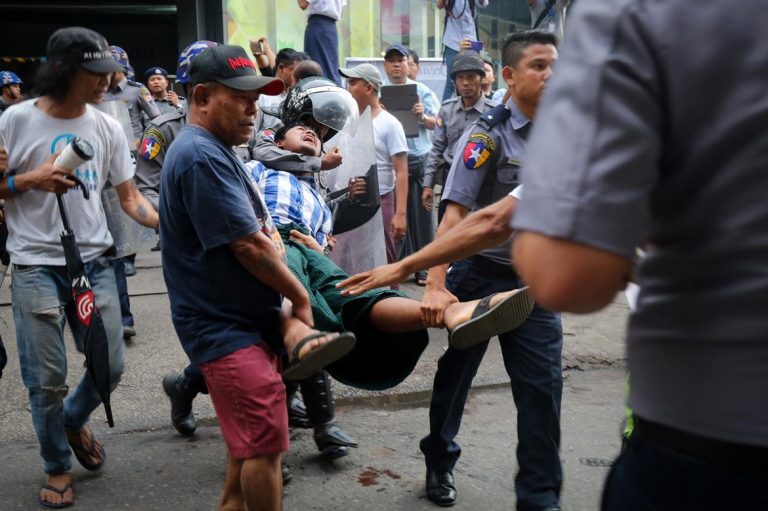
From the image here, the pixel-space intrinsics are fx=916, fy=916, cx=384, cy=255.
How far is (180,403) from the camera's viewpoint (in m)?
4.74

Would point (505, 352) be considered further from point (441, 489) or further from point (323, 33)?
point (323, 33)

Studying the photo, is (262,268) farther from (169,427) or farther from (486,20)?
(486,20)

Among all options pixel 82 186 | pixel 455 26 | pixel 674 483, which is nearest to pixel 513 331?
pixel 82 186

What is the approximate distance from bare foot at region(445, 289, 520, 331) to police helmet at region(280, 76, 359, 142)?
142 centimetres

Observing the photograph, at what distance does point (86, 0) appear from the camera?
53.3ft

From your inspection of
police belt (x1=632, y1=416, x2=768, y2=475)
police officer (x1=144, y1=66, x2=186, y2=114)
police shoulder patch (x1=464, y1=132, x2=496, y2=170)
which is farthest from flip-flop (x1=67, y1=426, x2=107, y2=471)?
police officer (x1=144, y1=66, x2=186, y2=114)

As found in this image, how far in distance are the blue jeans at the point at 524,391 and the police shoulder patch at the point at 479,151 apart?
42cm

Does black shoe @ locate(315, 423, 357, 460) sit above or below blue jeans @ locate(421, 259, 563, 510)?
below

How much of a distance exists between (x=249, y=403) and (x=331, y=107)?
1.82 meters

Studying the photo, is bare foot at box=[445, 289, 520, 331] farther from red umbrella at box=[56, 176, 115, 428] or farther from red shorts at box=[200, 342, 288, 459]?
red umbrella at box=[56, 176, 115, 428]

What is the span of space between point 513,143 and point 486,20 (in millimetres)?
13476

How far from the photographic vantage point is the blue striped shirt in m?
3.99

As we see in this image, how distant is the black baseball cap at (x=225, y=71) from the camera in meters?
3.19

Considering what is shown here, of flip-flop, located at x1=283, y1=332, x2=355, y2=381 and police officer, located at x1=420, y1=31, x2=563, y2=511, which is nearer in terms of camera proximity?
flip-flop, located at x1=283, y1=332, x2=355, y2=381
